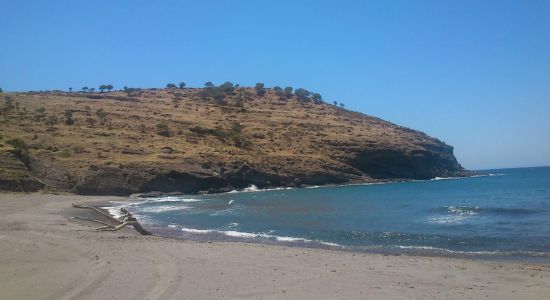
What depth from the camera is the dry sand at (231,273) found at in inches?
444

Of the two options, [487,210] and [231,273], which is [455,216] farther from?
[231,273]

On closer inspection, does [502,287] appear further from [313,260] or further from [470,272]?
[313,260]

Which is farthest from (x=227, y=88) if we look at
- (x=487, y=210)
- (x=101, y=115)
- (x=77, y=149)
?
(x=487, y=210)

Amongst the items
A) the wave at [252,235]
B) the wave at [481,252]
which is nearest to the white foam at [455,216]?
the wave at [481,252]

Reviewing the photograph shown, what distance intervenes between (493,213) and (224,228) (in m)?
20.9

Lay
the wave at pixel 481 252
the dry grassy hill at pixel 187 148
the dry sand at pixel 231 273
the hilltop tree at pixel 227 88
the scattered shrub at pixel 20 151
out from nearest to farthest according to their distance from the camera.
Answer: the dry sand at pixel 231 273
the wave at pixel 481 252
the scattered shrub at pixel 20 151
the dry grassy hill at pixel 187 148
the hilltop tree at pixel 227 88

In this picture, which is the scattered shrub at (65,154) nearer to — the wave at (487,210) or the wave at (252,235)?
the wave at (252,235)

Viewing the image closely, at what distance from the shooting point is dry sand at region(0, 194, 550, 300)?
11.3m

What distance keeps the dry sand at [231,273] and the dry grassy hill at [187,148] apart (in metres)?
41.8

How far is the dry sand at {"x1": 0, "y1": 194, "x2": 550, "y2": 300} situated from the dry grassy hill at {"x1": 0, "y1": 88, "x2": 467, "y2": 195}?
4183 cm

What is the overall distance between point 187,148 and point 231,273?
81.8 metres

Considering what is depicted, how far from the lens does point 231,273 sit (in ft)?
44.9

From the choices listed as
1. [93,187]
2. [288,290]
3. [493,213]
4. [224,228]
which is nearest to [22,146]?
[93,187]

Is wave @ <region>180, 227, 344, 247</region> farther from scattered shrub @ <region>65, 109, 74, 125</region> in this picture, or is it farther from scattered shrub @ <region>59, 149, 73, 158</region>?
scattered shrub @ <region>65, 109, 74, 125</region>
